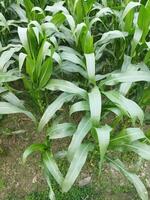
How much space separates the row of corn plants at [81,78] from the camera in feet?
6.33

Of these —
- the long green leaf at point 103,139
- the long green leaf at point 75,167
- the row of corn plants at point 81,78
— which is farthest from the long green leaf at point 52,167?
the long green leaf at point 103,139

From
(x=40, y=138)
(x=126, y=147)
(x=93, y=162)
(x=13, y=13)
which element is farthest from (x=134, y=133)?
(x=13, y=13)

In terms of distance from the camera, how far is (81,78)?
7.95ft

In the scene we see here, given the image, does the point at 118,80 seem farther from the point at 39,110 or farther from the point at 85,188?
the point at 85,188

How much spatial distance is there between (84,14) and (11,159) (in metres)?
1.04

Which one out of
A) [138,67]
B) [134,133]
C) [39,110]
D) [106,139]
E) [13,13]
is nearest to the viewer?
[106,139]

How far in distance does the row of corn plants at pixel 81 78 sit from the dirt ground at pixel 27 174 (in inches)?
6.6

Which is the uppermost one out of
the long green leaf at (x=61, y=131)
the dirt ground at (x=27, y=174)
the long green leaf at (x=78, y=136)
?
the long green leaf at (x=78, y=136)

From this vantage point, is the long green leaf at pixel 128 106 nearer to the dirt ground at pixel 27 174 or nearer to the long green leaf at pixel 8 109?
the long green leaf at pixel 8 109

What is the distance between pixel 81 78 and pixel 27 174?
697 mm

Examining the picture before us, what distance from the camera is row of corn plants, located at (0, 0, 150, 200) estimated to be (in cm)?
193

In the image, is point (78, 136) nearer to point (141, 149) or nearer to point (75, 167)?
point (75, 167)

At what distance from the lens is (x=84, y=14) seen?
2.41 metres

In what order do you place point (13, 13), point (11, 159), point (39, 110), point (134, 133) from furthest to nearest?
1. point (13, 13)
2. point (11, 159)
3. point (39, 110)
4. point (134, 133)
